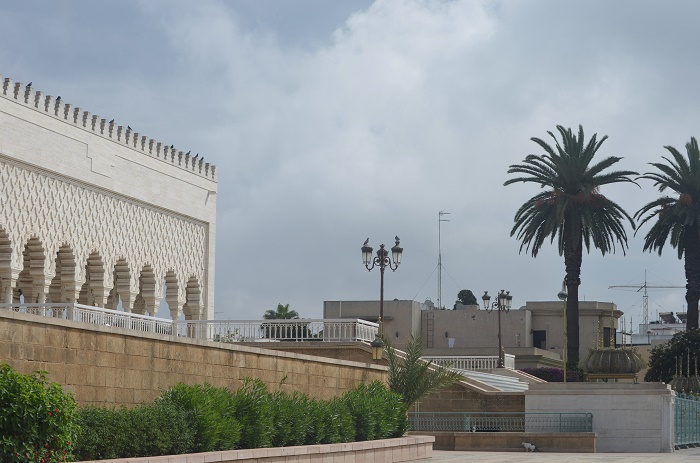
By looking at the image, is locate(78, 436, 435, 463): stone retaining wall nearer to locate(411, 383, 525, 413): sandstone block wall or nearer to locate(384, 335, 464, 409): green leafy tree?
locate(384, 335, 464, 409): green leafy tree

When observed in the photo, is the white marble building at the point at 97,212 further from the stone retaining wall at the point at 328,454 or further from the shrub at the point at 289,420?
the shrub at the point at 289,420

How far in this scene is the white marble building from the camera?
107ft

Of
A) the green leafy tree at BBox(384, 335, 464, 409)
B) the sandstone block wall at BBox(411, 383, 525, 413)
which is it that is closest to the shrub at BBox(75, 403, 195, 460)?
the green leafy tree at BBox(384, 335, 464, 409)

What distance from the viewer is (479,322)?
6375 centimetres

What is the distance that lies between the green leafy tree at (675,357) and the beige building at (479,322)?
13491 millimetres

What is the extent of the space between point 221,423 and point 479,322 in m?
50.7

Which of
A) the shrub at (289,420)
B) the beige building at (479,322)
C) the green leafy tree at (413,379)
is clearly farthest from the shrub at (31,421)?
the beige building at (479,322)

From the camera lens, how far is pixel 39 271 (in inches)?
1320

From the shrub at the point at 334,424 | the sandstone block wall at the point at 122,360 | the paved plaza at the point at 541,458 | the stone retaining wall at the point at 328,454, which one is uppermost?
the sandstone block wall at the point at 122,360

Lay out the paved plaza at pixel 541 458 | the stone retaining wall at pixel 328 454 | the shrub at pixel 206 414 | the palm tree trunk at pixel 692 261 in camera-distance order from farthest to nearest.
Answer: the palm tree trunk at pixel 692 261, the paved plaza at pixel 541 458, the shrub at pixel 206 414, the stone retaining wall at pixel 328 454

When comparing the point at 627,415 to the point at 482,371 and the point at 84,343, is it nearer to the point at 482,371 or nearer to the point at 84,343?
the point at 482,371

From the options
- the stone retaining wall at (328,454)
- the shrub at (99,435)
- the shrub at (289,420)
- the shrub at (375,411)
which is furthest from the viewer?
the shrub at (375,411)

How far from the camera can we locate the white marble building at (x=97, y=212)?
3272 cm

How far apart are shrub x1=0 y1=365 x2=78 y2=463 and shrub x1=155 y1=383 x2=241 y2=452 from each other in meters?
2.96
